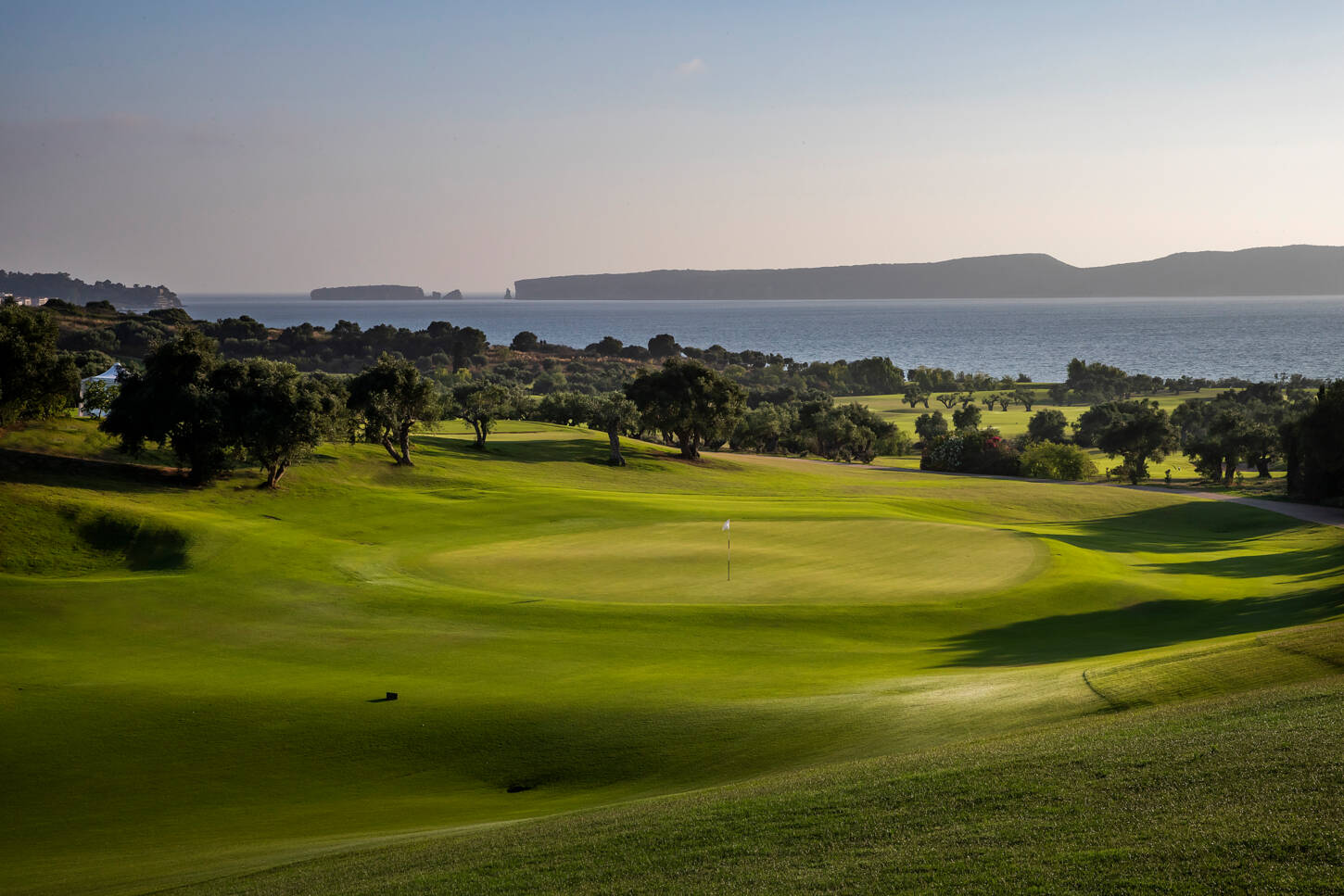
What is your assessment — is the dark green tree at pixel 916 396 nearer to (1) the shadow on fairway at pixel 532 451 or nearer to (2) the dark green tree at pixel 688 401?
(2) the dark green tree at pixel 688 401

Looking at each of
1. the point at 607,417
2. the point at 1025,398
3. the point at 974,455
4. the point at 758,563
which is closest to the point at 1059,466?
the point at 974,455

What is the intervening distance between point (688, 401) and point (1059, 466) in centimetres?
3149

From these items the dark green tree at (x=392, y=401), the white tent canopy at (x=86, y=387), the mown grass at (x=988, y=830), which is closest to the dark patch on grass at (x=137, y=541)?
the white tent canopy at (x=86, y=387)

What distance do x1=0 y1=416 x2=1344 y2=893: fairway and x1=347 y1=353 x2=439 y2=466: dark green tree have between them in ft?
27.5

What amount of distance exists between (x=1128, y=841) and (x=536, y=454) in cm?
6084

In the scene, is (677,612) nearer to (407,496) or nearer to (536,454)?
(407,496)

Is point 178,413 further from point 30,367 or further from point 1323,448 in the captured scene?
point 1323,448

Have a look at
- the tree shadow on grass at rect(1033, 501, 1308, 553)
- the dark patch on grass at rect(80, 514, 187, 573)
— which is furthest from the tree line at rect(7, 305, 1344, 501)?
the dark patch on grass at rect(80, 514, 187, 573)

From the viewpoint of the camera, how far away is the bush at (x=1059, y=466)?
7719cm

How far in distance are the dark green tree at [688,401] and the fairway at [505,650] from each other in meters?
27.6

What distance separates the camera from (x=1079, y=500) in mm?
60406

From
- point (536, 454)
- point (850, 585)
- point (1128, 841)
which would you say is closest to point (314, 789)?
point (1128, 841)

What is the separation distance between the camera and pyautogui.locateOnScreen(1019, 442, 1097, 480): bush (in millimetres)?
77188

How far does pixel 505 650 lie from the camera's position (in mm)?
23906
